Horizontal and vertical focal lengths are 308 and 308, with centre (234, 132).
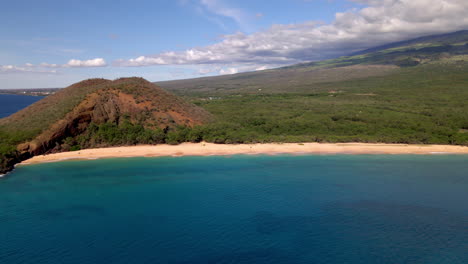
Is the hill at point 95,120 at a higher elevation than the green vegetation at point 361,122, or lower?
higher

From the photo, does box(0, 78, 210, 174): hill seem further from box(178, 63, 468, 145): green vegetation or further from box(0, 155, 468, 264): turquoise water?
box(178, 63, 468, 145): green vegetation

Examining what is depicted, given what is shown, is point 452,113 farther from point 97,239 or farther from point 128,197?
point 97,239

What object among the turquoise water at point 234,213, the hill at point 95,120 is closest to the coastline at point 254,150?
the hill at point 95,120

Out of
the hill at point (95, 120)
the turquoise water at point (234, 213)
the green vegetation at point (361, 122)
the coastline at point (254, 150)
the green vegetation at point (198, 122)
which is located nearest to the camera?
the turquoise water at point (234, 213)

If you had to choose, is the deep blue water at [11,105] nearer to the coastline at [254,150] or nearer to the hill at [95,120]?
the hill at [95,120]

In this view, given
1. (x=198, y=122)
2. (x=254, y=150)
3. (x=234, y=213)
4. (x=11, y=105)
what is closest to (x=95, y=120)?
(x=198, y=122)

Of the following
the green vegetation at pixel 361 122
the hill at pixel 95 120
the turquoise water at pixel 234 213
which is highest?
the hill at pixel 95 120

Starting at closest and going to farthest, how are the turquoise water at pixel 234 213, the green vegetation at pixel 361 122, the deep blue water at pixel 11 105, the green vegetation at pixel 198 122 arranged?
1. the turquoise water at pixel 234 213
2. the green vegetation at pixel 198 122
3. the green vegetation at pixel 361 122
4. the deep blue water at pixel 11 105
